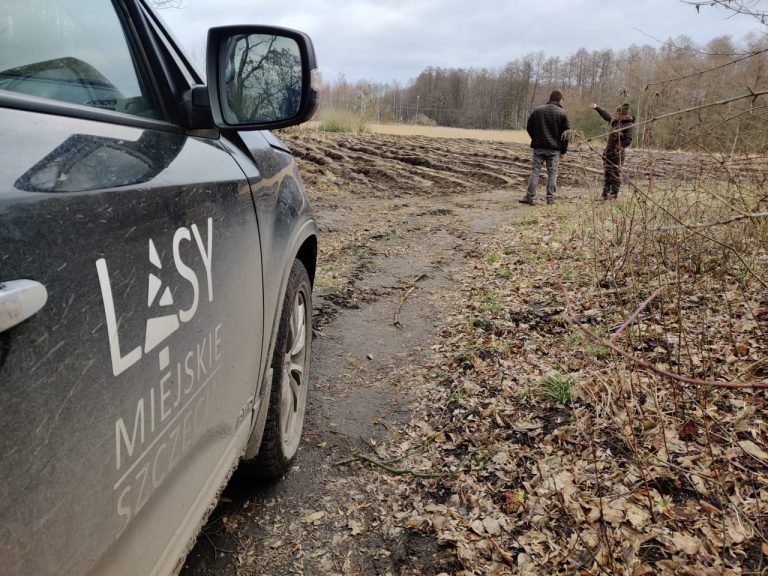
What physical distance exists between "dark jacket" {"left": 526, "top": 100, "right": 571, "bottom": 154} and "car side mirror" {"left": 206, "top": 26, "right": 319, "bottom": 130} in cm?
878

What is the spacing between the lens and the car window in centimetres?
110

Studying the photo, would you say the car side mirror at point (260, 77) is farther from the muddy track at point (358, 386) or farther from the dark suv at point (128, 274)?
the muddy track at point (358, 386)

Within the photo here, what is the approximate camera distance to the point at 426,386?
344 cm

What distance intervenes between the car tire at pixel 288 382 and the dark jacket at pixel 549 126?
27.1 feet

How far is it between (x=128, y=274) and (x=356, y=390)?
2535 millimetres

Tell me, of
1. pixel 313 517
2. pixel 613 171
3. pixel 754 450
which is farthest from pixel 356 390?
pixel 613 171

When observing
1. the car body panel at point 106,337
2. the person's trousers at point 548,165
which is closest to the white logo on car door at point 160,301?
the car body panel at point 106,337

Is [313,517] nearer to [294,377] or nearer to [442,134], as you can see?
[294,377]

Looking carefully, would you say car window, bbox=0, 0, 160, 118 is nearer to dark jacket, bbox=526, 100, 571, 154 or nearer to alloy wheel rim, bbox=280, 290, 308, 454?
alloy wheel rim, bbox=280, 290, 308, 454

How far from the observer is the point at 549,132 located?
9758 millimetres

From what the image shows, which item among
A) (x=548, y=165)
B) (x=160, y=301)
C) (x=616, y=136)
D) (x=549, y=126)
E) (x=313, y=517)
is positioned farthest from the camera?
(x=548, y=165)

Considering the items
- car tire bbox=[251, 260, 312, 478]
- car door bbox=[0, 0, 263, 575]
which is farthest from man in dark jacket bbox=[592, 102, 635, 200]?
car door bbox=[0, 0, 263, 575]

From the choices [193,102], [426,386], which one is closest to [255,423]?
[193,102]

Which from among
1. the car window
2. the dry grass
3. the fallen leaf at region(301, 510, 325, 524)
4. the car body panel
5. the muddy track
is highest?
the dry grass
